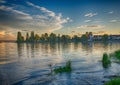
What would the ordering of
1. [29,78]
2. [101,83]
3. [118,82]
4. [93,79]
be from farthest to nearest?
[29,78] → [93,79] → [101,83] → [118,82]

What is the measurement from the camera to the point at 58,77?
26703mm

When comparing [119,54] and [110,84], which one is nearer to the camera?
[110,84]

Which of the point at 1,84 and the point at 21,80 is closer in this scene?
the point at 1,84

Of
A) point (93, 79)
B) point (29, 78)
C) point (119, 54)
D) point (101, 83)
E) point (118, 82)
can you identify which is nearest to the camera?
point (118, 82)

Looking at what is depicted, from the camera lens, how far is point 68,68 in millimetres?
30734

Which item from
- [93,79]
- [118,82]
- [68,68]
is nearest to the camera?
[118,82]

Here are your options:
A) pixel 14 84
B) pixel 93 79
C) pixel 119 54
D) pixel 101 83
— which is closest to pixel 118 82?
pixel 101 83

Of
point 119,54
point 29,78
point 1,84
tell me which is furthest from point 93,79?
point 119,54

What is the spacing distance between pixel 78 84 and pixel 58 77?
4.21m

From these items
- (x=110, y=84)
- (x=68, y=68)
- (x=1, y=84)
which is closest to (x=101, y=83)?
(x=110, y=84)

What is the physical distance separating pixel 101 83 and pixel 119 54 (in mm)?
24476

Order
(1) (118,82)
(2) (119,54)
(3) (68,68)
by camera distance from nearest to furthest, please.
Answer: (1) (118,82) < (3) (68,68) < (2) (119,54)

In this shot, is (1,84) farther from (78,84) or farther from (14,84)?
(78,84)

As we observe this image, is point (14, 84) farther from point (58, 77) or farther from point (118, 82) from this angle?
point (118, 82)
